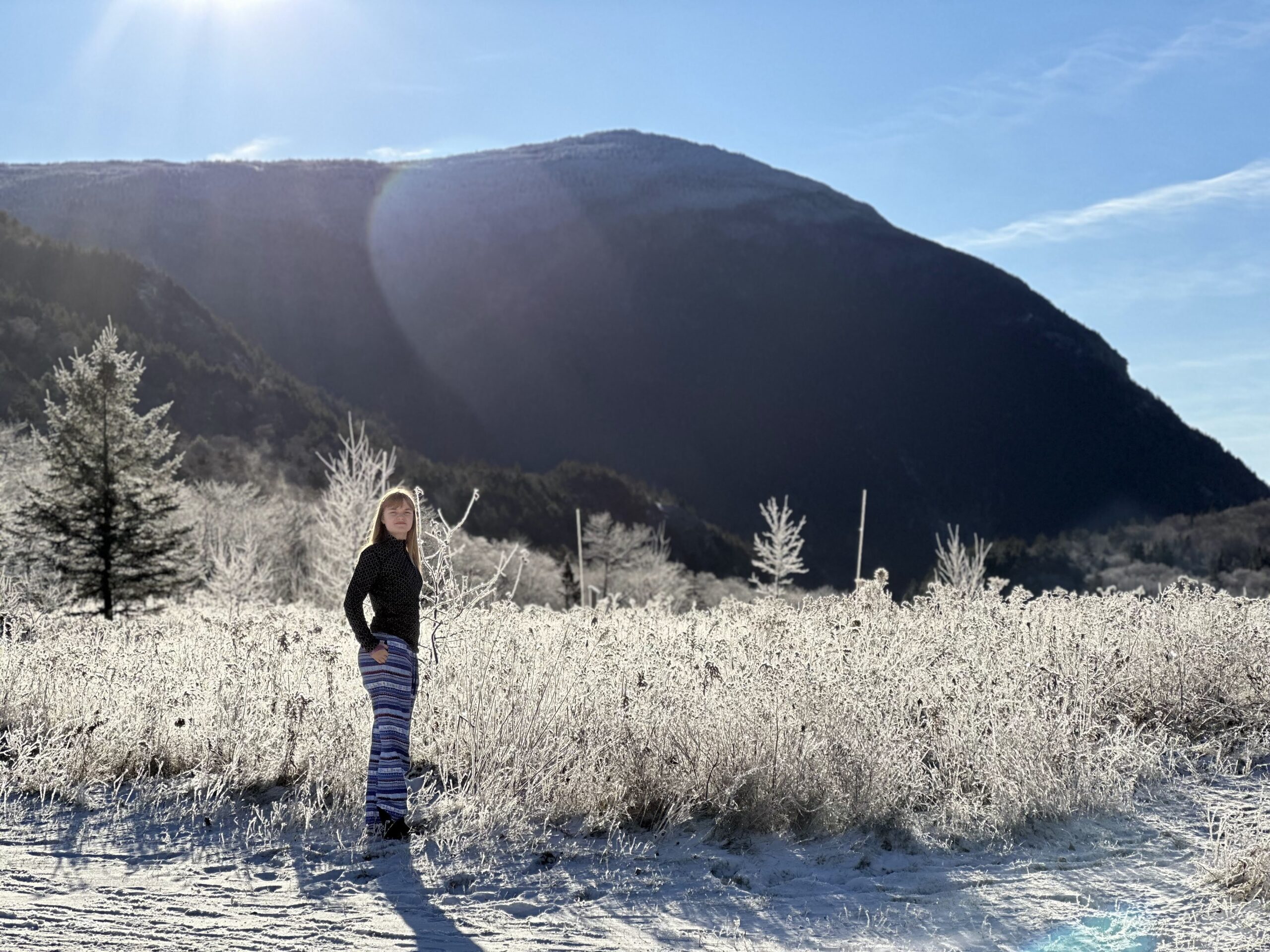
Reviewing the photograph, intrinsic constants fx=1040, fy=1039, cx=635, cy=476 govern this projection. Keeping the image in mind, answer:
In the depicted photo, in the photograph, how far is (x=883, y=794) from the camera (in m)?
4.89

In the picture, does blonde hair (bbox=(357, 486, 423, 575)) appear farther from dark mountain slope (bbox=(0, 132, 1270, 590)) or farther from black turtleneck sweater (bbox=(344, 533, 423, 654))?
dark mountain slope (bbox=(0, 132, 1270, 590))

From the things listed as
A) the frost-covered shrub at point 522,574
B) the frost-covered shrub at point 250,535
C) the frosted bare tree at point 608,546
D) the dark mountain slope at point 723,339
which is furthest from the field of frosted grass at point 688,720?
the dark mountain slope at point 723,339

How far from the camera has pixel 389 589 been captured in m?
5.01

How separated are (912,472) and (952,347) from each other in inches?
1259

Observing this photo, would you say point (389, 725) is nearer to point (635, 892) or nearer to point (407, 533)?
point (407, 533)

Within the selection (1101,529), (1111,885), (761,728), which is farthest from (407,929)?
(1101,529)

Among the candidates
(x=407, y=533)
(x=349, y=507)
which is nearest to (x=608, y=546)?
(x=349, y=507)

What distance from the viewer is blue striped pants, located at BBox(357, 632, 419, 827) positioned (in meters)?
4.87

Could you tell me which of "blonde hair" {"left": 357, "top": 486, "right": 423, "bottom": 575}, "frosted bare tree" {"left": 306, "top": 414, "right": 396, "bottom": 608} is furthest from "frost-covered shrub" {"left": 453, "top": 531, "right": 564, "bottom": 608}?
"blonde hair" {"left": 357, "top": 486, "right": 423, "bottom": 575}

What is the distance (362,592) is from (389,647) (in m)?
0.30

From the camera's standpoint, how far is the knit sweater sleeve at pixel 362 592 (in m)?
4.80

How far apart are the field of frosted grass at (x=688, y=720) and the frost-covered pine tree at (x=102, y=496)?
11012 millimetres

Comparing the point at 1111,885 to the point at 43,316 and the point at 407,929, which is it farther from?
the point at 43,316

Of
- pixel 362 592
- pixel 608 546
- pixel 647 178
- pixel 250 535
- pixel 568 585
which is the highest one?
pixel 647 178
